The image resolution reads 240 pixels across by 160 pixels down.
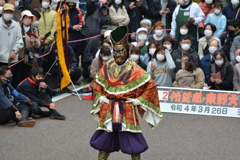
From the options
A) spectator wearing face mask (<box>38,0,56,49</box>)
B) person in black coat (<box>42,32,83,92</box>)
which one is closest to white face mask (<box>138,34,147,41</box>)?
person in black coat (<box>42,32,83,92</box>)

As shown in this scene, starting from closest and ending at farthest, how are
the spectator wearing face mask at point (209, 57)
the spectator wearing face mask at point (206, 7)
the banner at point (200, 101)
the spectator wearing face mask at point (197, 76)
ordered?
the banner at point (200, 101)
the spectator wearing face mask at point (197, 76)
the spectator wearing face mask at point (209, 57)
the spectator wearing face mask at point (206, 7)

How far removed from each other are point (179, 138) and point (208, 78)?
286 cm

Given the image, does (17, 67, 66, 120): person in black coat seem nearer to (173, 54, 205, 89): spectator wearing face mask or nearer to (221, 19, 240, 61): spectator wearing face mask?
(173, 54, 205, 89): spectator wearing face mask

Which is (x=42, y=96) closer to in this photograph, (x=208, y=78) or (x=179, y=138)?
(x=179, y=138)

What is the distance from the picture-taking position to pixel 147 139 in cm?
796

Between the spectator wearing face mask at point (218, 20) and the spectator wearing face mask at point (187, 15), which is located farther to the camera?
the spectator wearing face mask at point (187, 15)

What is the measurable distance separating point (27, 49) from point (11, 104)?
2.23 meters

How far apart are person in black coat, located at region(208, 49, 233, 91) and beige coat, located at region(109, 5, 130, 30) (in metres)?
3.02

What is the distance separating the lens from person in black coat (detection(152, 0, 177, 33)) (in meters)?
12.9

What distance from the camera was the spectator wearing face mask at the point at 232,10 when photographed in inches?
482

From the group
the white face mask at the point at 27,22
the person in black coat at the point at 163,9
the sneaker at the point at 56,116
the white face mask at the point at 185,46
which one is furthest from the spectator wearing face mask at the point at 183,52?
the white face mask at the point at 27,22

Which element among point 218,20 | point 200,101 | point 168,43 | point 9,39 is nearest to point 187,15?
point 218,20

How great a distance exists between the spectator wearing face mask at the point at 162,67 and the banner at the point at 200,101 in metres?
0.39

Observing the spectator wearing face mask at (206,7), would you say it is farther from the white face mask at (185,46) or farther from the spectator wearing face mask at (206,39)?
the white face mask at (185,46)
